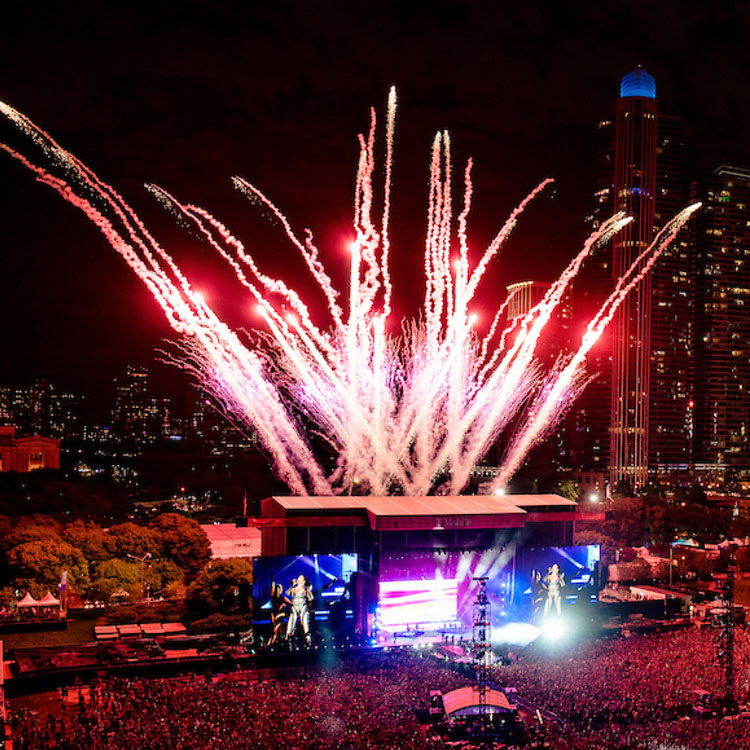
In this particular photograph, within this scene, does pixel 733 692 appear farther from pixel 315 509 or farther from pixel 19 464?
pixel 19 464

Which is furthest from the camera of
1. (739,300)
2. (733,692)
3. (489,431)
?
(739,300)

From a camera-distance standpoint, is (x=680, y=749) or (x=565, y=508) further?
(x=565, y=508)

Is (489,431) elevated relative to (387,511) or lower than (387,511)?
elevated

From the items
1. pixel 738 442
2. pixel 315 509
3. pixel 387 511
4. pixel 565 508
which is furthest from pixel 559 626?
pixel 738 442

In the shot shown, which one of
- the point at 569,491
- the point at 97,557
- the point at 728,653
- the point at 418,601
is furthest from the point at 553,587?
the point at 569,491

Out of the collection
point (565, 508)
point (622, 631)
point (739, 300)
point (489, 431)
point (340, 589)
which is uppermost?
point (739, 300)

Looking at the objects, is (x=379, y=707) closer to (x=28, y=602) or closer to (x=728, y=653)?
(x=728, y=653)

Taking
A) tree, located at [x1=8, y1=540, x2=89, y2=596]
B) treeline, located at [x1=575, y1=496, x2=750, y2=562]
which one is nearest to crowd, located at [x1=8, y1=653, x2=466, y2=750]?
tree, located at [x1=8, y1=540, x2=89, y2=596]
